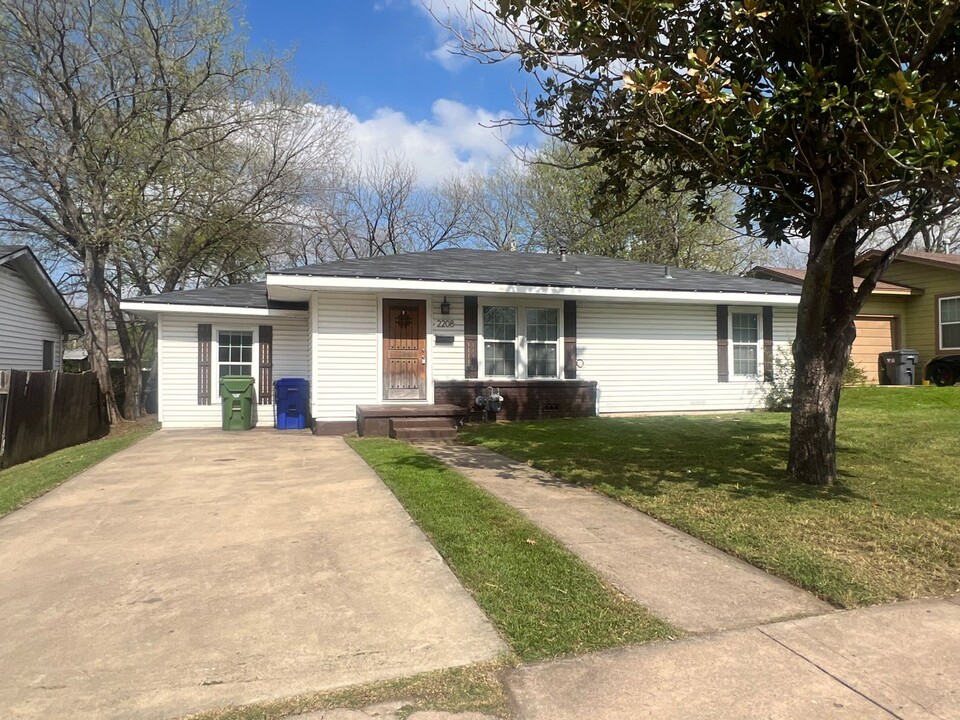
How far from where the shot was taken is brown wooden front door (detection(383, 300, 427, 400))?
11.8 meters

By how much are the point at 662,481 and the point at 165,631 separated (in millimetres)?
4727

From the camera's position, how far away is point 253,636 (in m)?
3.22

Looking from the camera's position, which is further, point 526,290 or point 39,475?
point 526,290

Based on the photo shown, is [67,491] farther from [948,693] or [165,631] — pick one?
[948,693]

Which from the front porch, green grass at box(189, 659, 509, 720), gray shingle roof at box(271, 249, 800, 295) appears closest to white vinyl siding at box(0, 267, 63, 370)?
gray shingle roof at box(271, 249, 800, 295)

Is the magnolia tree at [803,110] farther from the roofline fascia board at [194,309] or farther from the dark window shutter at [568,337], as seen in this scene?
the roofline fascia board at [194,309]

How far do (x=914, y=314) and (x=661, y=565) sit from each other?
707 inches

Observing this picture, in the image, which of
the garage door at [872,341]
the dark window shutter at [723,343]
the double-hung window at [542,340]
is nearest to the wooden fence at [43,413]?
the double-hung window at [542,340]

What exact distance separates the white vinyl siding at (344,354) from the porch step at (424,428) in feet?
4.17

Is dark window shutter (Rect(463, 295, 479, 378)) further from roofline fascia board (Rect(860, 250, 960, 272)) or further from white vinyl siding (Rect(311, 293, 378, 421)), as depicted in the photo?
roofline fascia board (Rect(860, 250, 960, 272))

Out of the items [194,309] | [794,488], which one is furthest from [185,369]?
[794,488]

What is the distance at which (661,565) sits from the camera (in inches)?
161

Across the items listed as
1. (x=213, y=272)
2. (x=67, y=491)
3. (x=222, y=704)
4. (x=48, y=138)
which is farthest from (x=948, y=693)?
(x=213, y=272)

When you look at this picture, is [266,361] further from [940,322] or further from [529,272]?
[940,322]
